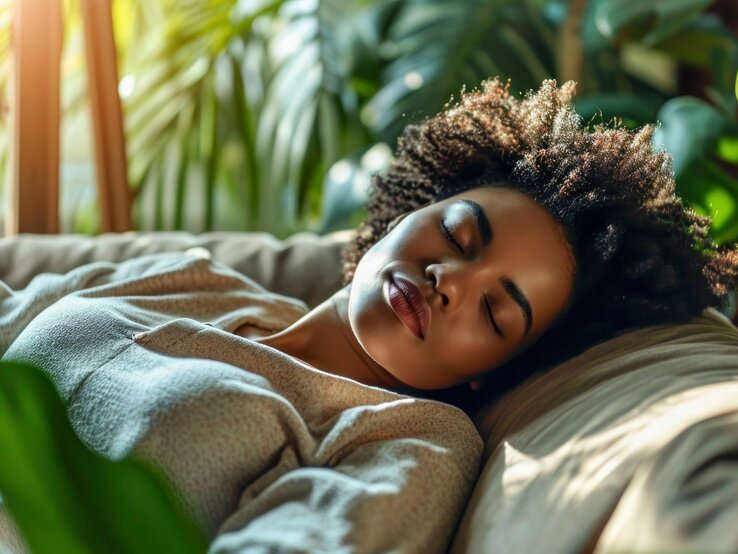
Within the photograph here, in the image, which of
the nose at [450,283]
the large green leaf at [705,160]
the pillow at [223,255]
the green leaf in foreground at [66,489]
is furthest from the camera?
the pillow at [223,255]

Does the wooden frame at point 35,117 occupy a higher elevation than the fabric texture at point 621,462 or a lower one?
higher

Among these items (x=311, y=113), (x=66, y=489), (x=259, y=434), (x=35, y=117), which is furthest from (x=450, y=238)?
(x=311, y=113)

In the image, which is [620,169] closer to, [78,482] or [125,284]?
[125,284]

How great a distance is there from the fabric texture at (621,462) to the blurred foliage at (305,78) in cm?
112

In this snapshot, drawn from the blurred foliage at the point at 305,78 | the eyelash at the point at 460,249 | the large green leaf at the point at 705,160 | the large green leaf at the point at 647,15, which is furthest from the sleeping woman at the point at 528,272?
the blurred foliage at the point at 305,78

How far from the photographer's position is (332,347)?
113cm

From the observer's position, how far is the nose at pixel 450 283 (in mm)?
996

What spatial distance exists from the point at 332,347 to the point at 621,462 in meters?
0.51

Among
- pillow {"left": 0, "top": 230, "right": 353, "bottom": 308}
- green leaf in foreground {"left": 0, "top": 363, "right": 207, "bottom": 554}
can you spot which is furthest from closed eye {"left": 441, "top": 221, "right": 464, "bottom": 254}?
green leaf in foreground {"left": 0, "top": 363, "right": 207, "bottom": 554}

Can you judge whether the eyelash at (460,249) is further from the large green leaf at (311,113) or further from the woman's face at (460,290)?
the large green leaf at (311,113)

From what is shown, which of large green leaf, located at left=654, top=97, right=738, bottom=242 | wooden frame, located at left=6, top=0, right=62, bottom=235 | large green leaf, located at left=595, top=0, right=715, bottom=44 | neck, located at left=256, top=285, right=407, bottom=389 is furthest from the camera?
large green leaf, located at left=595, top=0, right=715, bottom=44

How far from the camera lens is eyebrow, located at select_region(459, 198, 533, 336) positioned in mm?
1028

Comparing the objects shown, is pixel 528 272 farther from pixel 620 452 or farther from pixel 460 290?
pixel 620 452

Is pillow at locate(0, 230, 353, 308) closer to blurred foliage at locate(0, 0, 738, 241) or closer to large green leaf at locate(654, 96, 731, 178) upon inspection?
blurred foliage at locate(0, 0, 738, 241)
